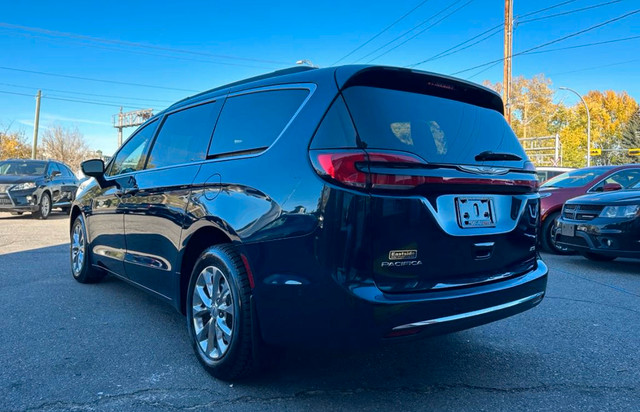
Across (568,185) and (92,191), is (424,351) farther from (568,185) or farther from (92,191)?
(568,185)

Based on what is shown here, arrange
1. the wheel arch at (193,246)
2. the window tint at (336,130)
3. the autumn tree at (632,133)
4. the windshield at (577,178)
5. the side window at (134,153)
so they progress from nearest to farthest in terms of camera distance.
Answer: the window tint at (336,130) < the wheel arch at (193,246) < the side window at (134,153) < the windshield at (577,178) < the autumn tree at (632,133)

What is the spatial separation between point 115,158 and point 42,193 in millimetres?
10526

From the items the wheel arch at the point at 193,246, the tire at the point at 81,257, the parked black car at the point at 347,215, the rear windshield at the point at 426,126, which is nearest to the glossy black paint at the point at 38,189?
the tire at the point at 81,257

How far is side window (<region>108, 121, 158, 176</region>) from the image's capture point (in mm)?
4207

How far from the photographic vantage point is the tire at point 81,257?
5164mm

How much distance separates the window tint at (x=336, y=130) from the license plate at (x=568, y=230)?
5.64 m

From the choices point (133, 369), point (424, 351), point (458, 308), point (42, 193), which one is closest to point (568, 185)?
point (424, 351)

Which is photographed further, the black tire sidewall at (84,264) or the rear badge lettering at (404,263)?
the black tire sidewall at (84,264)

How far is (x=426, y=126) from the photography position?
8.56ft

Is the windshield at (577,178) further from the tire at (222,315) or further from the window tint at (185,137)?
the tire at (222,315)

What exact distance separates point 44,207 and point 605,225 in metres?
13.7

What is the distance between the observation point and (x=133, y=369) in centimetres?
300

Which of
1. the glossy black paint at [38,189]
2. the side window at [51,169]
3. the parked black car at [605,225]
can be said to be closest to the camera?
the parked black car at [605,225]

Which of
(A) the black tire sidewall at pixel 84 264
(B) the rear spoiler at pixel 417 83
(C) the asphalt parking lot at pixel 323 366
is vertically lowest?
(C) the asphalt parking lot at pixel 323 366
